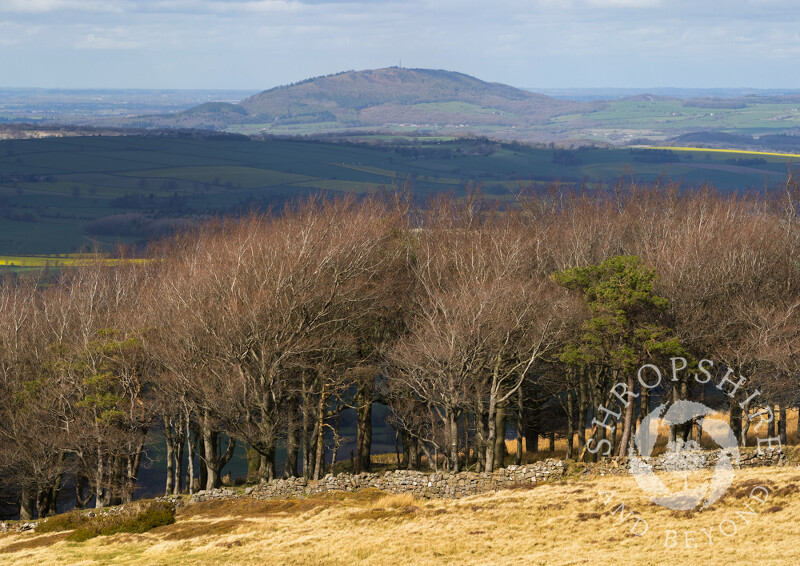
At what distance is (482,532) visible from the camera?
100.0 ft

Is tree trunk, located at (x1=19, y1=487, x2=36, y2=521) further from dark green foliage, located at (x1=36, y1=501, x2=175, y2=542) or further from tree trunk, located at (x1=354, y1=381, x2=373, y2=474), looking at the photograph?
tree trunk, located at (x1=354, y1=381, x2=373, y2=474)

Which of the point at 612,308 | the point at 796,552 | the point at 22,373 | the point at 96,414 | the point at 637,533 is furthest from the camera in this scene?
the point at 22,373

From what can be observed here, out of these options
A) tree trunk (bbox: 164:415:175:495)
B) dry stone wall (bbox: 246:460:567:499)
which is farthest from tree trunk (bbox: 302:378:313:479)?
tree trunk (bbox: 164:415:175:495)

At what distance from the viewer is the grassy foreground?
2638cm

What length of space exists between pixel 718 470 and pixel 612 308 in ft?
32.1

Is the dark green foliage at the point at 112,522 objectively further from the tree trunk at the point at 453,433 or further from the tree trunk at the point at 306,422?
the tree trunk at the point at 453,433

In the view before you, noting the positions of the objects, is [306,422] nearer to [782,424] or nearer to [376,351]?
[376,351]

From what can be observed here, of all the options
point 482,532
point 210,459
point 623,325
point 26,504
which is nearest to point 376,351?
point 210,459

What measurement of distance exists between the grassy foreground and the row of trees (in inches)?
246

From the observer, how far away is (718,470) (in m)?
33.1

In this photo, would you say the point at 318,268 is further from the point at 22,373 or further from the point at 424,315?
the point at 22,373

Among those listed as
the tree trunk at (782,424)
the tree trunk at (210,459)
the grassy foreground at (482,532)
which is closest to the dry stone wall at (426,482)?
the grassy foreground at (482,532)

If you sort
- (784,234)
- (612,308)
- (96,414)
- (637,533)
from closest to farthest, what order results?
(637,533)
(612,308)
(96,414)
(784,234)

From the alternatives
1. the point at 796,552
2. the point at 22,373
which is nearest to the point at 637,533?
the point at 796,552
